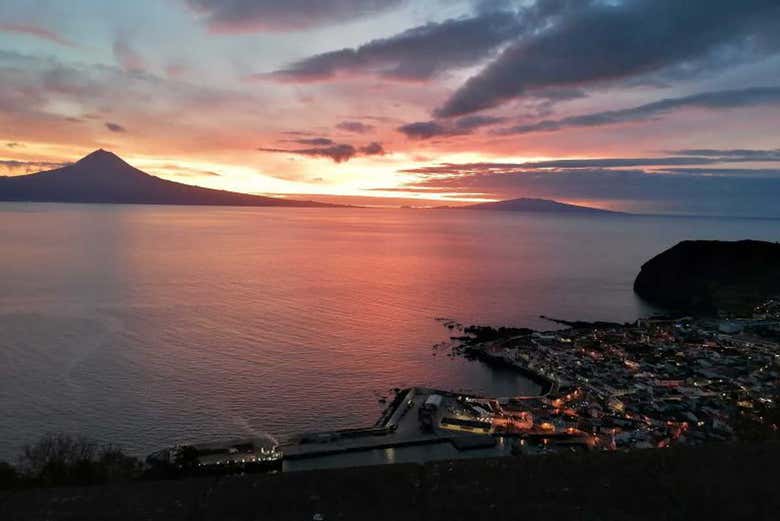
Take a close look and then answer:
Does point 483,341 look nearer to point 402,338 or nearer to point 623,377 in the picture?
point 402,338

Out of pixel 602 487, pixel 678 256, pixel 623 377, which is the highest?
pixel 602 487

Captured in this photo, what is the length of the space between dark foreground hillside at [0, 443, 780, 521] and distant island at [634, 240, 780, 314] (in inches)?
2099

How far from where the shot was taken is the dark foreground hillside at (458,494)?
69.1 inches

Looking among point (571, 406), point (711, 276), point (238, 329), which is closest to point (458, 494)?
point (571, 406)

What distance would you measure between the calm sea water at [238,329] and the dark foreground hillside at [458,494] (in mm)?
18800

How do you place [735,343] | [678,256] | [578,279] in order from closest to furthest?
[735,343] → [678,256] → [578,279]

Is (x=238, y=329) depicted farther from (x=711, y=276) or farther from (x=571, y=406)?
(x=711, y=276)

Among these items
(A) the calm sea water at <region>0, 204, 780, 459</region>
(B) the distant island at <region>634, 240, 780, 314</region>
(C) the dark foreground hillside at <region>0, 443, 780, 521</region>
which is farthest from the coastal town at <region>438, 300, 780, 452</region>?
(B) the distant island at <region>634, 240, 780, 314</region>

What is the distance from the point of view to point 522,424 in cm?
2055

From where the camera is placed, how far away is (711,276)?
54.0 metres

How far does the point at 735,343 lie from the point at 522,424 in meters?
20.1

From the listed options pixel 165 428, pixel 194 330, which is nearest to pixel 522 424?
pixel 165 428

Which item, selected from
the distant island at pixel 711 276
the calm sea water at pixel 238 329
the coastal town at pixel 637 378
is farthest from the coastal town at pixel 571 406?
the distant island at pixel 711 276

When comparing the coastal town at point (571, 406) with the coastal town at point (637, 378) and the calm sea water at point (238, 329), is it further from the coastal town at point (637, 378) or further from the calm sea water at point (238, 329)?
the calm sea water at point (238, 329)
